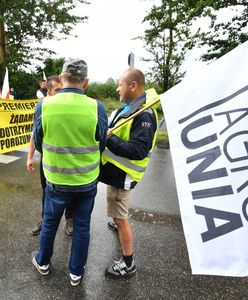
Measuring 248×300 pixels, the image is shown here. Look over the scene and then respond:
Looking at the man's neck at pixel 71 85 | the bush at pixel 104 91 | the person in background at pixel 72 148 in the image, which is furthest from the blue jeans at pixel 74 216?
the bush at pixel 104 91

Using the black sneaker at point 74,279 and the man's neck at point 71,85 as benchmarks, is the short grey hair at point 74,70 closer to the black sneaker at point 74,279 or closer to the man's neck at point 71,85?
the man's neck at point 71,85

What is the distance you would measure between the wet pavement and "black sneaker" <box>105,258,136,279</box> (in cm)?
5

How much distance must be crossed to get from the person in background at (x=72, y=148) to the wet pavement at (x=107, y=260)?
29 centimetres

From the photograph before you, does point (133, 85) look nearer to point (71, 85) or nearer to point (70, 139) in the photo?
point (71, 85)

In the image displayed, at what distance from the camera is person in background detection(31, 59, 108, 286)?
212 centimetres

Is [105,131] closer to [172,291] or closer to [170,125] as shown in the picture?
[170,125]

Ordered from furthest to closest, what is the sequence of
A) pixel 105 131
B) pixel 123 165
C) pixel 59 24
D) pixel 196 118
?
1. pixel 59 24
2. pixel 123 165
3. pixel 105 131
4. pixel 196 118

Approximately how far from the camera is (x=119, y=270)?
2.71m

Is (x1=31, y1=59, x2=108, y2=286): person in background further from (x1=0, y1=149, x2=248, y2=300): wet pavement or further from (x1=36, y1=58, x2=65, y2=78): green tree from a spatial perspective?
(x1=36, y1=58, x2=65, y2=78): green tree

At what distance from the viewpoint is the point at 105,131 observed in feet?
7.64

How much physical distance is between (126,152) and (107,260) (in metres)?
1.30

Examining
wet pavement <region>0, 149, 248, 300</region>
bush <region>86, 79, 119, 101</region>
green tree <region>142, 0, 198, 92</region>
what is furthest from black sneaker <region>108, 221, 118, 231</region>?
bush <region>86, 79, 119, 101</region>

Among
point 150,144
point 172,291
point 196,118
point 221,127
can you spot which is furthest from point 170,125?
point 172,291

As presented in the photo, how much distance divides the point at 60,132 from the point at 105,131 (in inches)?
14.9
